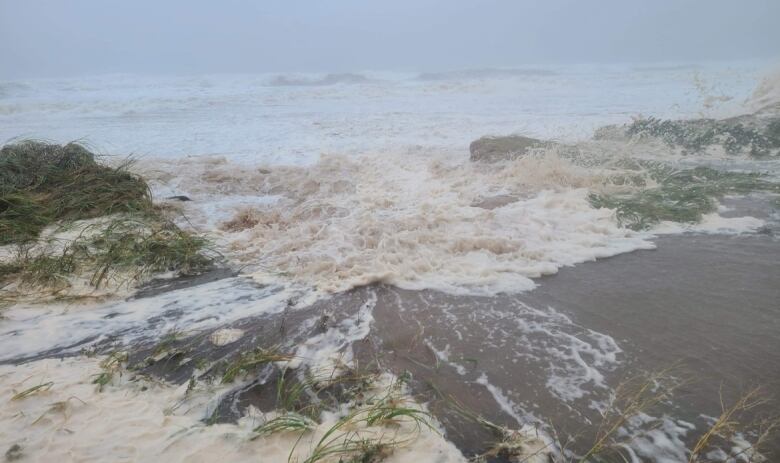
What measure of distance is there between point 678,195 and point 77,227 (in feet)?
24.6

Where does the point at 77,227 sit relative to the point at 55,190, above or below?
below

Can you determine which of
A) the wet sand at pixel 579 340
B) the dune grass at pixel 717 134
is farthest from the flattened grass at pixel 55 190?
the dune grass at pixel 717 134

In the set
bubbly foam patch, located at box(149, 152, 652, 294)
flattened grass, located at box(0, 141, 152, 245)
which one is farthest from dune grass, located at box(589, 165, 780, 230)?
flattened grass, located at box(0, 141, 152, 245)

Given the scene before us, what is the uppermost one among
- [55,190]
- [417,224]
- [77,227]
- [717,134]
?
[717,134]

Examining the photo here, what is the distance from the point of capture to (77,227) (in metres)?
4.75

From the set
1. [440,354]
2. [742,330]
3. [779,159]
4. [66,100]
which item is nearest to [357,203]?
[440,354]

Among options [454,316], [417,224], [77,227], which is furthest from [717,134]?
[77,227]

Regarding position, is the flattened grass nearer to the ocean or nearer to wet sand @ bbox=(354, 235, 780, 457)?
the ocean

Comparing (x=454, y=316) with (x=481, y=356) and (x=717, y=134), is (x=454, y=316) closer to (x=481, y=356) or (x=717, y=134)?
(x=481, y=356)

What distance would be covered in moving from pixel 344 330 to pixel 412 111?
14303 millimetres

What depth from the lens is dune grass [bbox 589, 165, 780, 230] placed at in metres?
5.09

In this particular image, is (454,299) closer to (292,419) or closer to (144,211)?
(292,419)

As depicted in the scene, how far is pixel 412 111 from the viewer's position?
1638 cm

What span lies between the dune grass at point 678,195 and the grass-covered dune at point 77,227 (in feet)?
16.2
